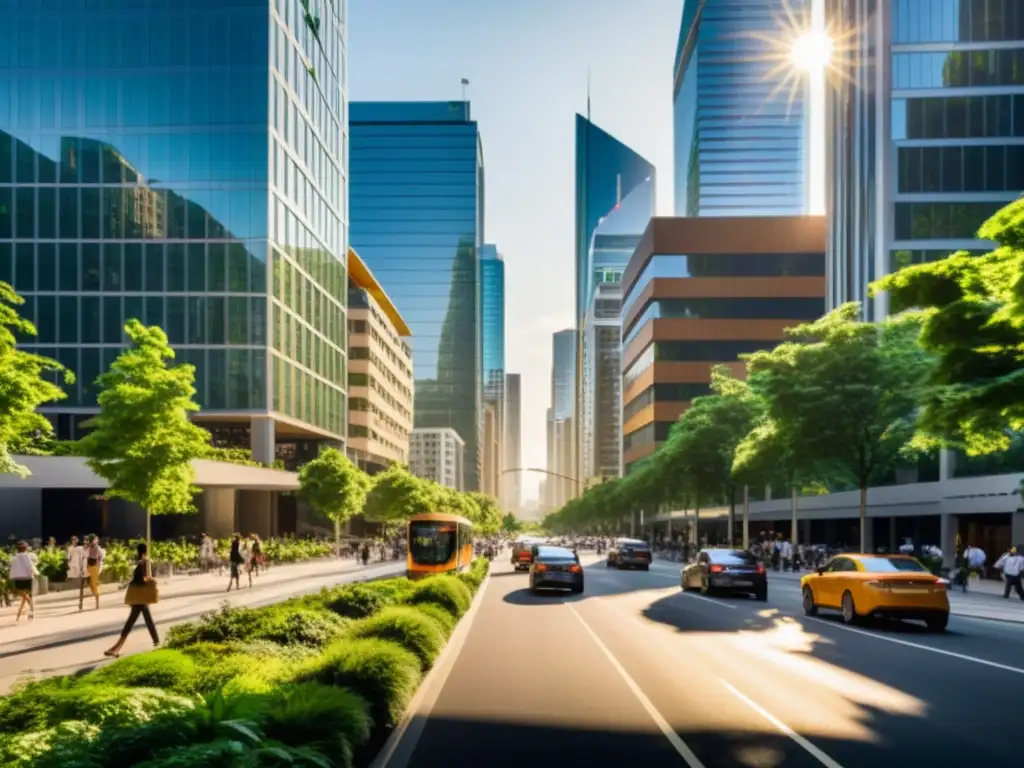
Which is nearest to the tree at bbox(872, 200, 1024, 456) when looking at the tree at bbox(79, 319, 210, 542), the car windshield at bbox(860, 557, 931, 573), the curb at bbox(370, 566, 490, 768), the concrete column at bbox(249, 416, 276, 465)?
the car windshield at bbox(860, 557, 931, 573)

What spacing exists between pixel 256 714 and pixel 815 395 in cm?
3319

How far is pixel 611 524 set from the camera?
18362 cm

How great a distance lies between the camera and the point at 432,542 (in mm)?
41750

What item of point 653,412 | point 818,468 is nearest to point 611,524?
point 653,412

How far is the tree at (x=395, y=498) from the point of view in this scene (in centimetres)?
8388

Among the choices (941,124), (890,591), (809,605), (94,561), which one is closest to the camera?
(890,591)

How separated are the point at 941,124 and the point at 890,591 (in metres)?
55.0

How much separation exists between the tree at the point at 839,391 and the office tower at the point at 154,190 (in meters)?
38.1

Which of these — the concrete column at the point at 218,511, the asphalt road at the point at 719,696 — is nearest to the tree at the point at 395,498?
the concrete column at the point at 218,511

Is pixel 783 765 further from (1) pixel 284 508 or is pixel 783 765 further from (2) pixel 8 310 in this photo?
(1) pixel 284 508

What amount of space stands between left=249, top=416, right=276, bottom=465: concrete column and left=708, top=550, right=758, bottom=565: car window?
39917mm

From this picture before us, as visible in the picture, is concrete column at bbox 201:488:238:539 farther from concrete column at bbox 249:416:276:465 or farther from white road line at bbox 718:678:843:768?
white road line at bbox 718:678:843:768

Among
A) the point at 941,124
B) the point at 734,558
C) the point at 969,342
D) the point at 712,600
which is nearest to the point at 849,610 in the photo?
the point at 969,342

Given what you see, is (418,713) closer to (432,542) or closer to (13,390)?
(13,390)
